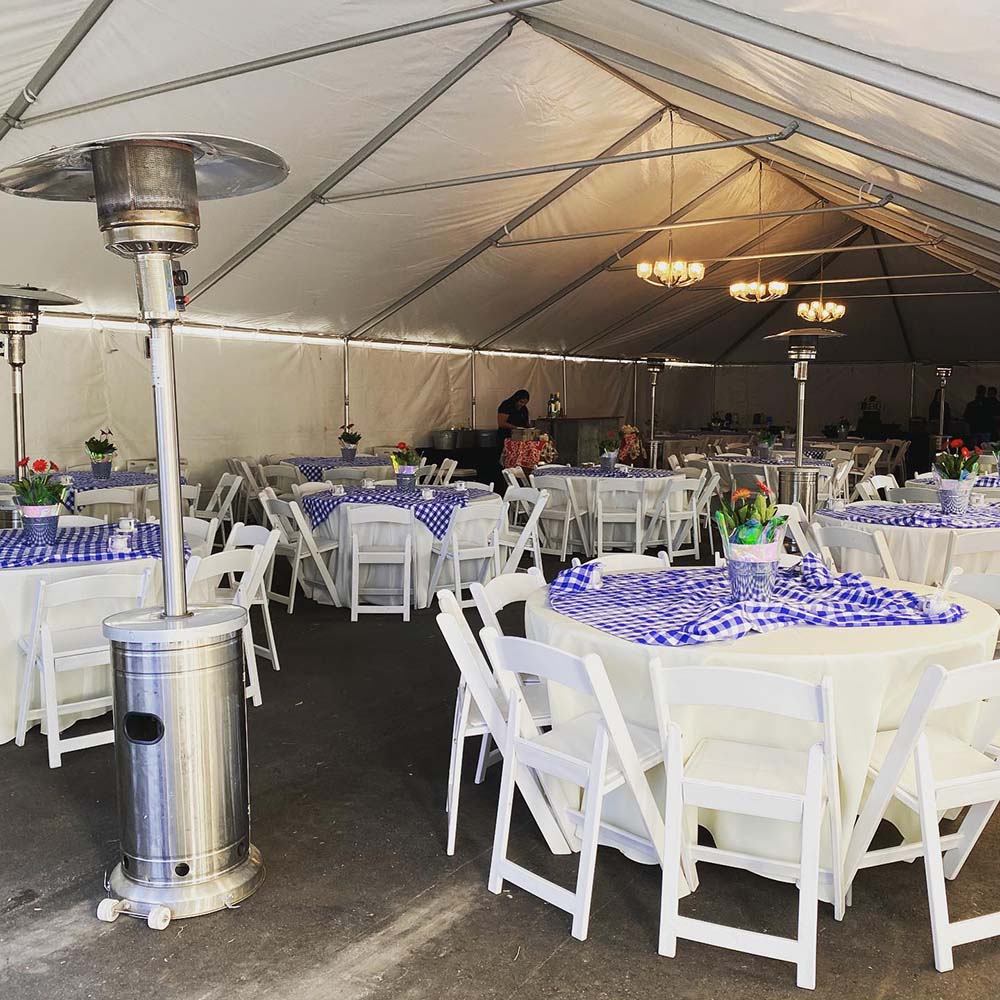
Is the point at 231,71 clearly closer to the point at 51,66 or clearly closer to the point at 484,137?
the point at 51,66

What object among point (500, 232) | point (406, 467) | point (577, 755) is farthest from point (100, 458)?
point (577, 755)

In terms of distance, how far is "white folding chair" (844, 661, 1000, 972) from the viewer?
2.38 metres

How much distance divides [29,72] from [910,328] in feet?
56.3

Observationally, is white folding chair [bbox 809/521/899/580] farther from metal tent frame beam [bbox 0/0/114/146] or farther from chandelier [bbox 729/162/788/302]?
chandelier [bbox 729/162/788/302]

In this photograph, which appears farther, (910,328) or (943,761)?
(910,328)

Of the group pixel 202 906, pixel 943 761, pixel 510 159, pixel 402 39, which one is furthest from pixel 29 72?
pixel 943 761

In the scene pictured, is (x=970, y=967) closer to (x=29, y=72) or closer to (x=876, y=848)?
(x=876, y=848)

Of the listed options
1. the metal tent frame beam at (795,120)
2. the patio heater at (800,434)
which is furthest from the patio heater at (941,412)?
the metal tent frame beam at (795,120)

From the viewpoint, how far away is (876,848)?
10.2ft

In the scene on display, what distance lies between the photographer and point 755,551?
3.17 m

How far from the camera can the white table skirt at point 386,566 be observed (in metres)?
6.76

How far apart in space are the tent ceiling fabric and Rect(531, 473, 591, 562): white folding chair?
3033mm

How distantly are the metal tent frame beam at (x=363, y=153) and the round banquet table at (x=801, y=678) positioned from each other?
5.55m

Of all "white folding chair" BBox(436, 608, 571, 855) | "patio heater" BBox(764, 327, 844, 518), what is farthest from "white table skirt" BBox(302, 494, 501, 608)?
"white folding chair" BBox(436, 608, 571, 855)
